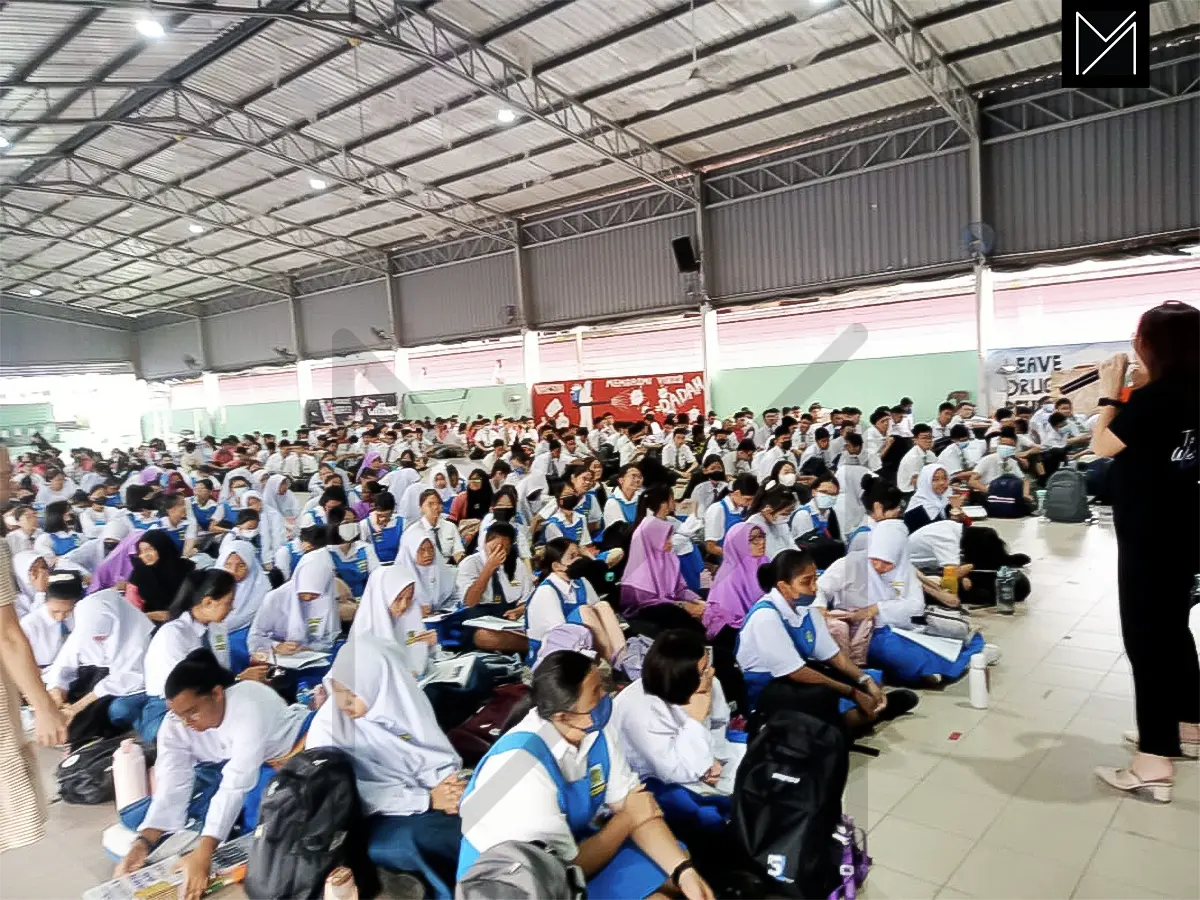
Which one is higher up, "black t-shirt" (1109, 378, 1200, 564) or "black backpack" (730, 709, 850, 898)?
"black t-shirt" (1109, 378, 1200, 564)

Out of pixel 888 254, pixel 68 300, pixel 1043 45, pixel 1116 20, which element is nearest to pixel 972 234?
pixel 888 254

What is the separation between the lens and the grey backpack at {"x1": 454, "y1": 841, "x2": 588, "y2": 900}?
6.70 feet

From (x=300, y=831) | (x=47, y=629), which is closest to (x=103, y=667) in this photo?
(x=47, y=629)

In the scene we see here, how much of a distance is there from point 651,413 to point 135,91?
421 inches

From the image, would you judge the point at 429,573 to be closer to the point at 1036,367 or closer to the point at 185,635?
the point at 185,635

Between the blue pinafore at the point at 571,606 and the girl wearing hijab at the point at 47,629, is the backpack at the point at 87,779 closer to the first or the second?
the girl wearing hijab at the point at 47,629

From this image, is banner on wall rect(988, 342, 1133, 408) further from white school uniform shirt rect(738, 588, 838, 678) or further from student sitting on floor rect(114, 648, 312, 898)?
student sitting on floor rect(114, 648, 312, 898)

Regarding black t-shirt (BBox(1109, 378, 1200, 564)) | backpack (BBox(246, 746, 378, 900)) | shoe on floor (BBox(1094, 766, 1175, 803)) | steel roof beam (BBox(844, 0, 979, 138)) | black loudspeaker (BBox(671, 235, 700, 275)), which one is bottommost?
shoe on floor (BBox(1094, 766, 1175, 803))

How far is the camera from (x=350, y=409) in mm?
22391

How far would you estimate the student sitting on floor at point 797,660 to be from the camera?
3551 mm

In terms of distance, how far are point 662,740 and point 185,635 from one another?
243 centimetres

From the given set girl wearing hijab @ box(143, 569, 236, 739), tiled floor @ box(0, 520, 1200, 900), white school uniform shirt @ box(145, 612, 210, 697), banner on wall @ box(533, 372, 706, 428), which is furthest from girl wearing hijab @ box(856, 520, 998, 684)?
banner on wall @ box(533, 372, 706, 428)

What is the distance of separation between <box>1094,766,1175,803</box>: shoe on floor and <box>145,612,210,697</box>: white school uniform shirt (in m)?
4.18

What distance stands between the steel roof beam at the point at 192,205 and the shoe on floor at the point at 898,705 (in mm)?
17216
